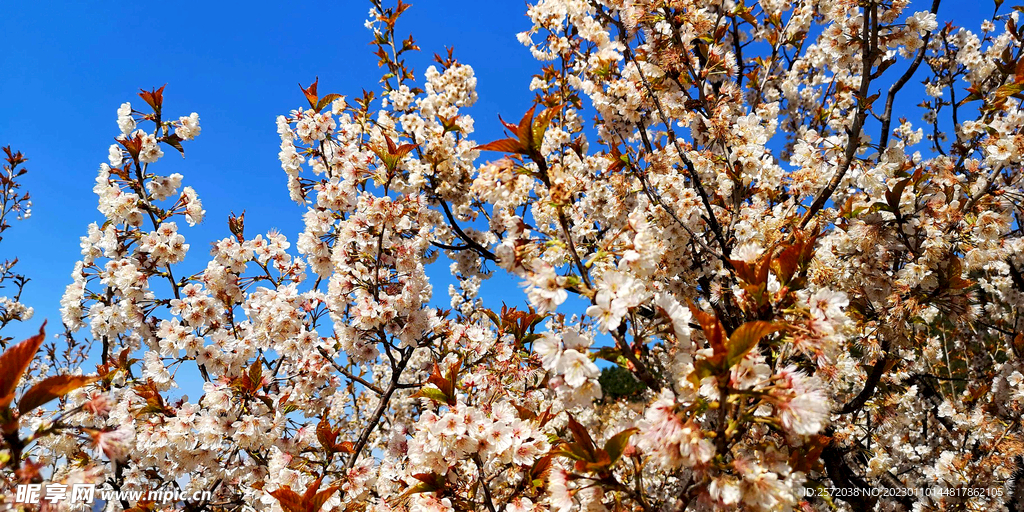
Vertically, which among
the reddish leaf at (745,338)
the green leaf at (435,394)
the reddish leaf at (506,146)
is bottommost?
the reddish leaf at (745,338)

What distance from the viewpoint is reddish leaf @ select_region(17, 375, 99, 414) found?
4.33 feet

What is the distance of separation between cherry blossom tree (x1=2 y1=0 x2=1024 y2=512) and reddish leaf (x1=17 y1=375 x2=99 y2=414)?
121 mm

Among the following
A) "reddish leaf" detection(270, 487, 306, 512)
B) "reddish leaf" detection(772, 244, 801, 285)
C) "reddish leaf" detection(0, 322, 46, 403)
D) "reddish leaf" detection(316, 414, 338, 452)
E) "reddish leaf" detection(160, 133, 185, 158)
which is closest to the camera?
"reddish leaf" detection(0, 322, 46, 403)

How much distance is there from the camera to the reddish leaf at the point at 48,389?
1.32m

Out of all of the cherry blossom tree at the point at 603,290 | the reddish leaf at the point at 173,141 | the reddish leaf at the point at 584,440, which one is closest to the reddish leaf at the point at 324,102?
the cherry blossom tree at the point at 603,290

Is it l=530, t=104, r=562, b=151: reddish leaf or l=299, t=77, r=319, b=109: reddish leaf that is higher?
l=299, t=77, r=319, b=109: reddish leaf

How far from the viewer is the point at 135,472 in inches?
141

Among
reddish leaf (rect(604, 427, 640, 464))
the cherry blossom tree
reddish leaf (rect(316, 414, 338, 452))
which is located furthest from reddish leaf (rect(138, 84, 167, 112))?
reddish leaf (rect(604, 427, 640, 464))

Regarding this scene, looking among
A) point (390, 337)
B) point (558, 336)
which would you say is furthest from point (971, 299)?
point (390, 337)

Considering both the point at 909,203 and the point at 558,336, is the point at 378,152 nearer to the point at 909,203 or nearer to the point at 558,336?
the point at 558,336

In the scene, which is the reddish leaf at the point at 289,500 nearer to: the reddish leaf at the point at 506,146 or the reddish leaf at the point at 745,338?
the reddish leaf at the point at 506,146

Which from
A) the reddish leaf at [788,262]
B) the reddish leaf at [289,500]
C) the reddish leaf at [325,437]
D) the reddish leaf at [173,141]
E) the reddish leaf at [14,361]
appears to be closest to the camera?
the reddish leaf at [14,361]

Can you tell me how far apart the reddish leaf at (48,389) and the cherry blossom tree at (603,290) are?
12 cm

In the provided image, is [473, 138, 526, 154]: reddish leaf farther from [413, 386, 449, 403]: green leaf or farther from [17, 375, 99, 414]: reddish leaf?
[17, 375, 99, 414]: reddish leaf
